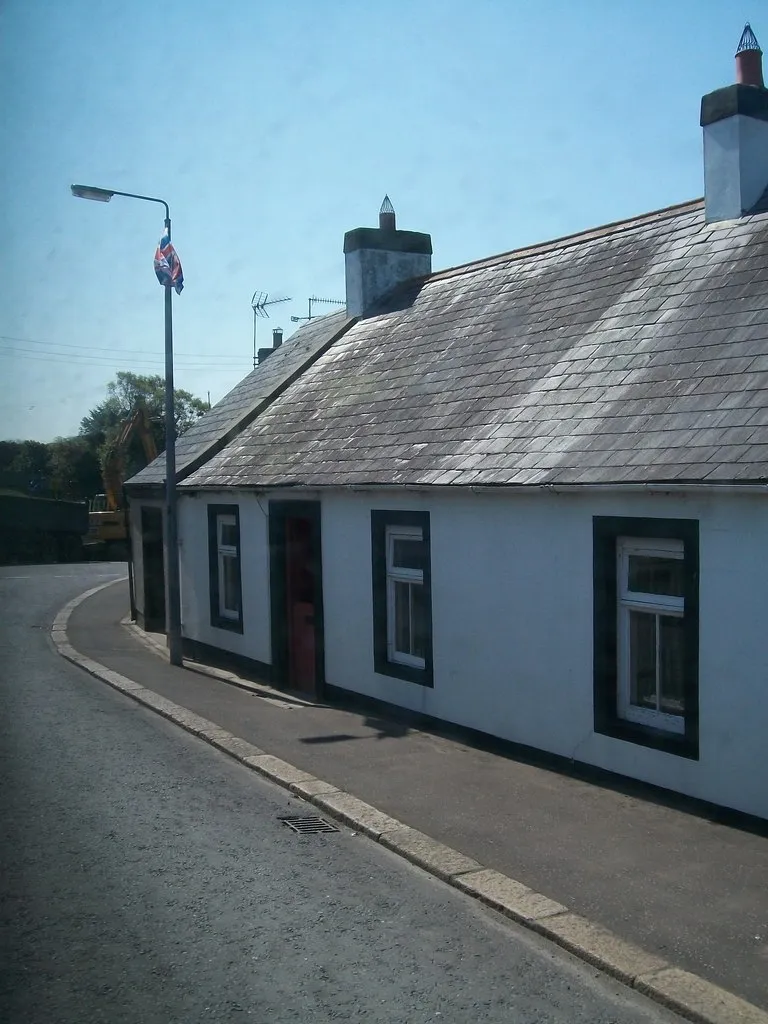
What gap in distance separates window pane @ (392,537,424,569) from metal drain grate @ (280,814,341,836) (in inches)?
152

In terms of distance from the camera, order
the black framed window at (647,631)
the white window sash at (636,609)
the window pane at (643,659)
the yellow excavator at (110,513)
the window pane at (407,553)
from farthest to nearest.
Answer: the yellow excavator at (110,513) → the window pane at (407,553) → the window pane at (643,659) → the white window sash at (636,609) → the black framed window at (647,631)

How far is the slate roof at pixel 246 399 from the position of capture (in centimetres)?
1694

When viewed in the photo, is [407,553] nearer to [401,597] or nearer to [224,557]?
[401,597]

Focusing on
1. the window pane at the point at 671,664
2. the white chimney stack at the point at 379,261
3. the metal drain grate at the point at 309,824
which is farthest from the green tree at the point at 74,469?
the window pane at the point at 671,664

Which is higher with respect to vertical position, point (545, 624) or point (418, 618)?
point (545, 624)

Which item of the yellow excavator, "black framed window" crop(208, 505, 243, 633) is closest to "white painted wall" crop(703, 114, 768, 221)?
"black framed window" crop(208, 505, 243, 633)

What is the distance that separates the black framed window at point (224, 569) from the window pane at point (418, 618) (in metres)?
4.90

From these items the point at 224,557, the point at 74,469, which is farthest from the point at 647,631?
the point at 74,469

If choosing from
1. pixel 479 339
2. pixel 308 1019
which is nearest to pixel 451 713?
pixel 479 339

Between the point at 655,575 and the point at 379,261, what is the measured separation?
1133cm

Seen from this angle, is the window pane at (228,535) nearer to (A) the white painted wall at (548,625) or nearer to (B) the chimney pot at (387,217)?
(A) the white painted wall at (548,625)

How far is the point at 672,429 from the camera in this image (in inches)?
317

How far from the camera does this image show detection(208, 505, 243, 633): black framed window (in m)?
15.6

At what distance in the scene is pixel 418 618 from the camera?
11102 millimetres
